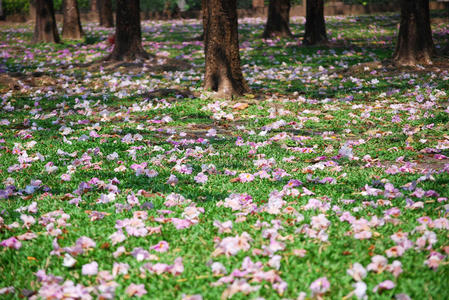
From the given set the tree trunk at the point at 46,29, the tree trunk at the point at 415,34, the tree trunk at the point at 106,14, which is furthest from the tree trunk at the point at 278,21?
the tree trunk at the point at 106,14

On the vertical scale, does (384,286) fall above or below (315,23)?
below

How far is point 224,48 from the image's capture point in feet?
27.1

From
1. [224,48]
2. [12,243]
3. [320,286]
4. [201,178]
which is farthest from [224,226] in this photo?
[224,48]

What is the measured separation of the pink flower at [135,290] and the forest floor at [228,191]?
0.02 meters

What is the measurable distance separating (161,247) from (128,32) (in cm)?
952

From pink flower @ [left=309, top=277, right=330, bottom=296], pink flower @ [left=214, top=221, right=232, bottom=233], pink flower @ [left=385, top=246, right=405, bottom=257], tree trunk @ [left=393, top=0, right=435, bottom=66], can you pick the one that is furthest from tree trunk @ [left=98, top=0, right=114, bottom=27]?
pink flower @ [left=309, top=277, right=330, bottom=296]

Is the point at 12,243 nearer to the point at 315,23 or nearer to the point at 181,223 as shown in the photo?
the point at 181,223

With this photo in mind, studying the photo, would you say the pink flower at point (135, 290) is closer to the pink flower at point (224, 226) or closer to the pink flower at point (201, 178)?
the pink flower at point (224, 226)

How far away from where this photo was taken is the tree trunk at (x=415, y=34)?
963 centimetres

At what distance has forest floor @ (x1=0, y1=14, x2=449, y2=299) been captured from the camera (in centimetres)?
276

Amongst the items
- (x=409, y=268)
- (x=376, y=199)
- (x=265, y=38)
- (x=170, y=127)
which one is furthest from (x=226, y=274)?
(x=265, y=38)

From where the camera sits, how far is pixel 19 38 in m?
18.0

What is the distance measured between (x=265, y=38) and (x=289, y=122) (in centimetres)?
1012

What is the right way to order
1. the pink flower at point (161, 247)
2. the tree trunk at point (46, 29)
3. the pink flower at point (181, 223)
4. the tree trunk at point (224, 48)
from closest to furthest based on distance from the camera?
1. the pink flower at point (161, 247)
2. the pink flower at point (181, 223)
3. the tree trunk at point (224, 48)
4. the tree trunk at point (46, 29)
